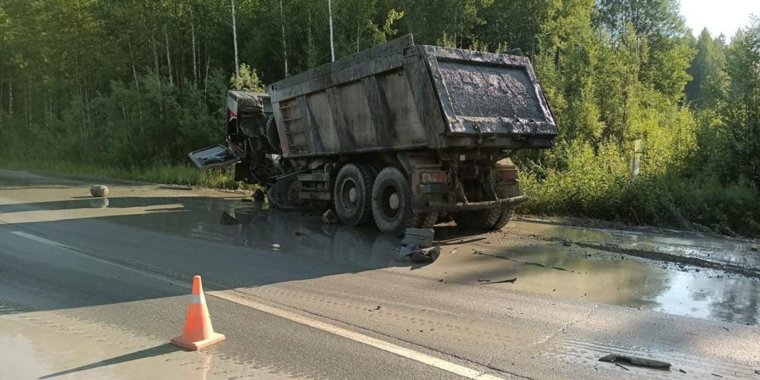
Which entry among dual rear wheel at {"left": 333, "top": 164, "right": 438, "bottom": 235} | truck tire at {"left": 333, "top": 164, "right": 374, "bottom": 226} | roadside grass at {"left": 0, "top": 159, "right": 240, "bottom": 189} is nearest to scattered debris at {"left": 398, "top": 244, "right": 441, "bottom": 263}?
dual rear wheel at {"left": 333, "top": 164, "right": 438, "bottom": 235}

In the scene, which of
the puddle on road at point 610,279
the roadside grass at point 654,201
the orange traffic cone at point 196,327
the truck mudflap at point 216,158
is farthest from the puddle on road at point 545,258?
the orange traffic cone at point 196,327

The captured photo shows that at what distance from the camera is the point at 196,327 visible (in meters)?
4.50

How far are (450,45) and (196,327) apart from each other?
15869 mm

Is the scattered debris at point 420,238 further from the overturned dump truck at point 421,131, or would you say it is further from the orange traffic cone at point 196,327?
the orange traffic cone at point 196,327

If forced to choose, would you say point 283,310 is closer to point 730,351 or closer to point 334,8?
point 730,351

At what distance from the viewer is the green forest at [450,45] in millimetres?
11352

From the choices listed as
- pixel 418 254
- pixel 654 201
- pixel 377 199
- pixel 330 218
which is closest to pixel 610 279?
pixel 418 254

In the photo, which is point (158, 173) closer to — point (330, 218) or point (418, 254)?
point (330, 218)

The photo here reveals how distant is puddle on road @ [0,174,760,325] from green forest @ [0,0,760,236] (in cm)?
205

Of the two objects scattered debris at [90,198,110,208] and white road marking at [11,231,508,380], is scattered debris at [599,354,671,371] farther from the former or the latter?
scattered debris at [90,198,110,208]

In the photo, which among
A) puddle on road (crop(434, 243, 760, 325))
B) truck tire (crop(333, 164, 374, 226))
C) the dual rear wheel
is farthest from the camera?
truck tire (crop(333, 164, 374, 226))

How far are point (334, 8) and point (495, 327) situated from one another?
68.9 ft

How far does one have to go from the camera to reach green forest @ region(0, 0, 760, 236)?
447 inches

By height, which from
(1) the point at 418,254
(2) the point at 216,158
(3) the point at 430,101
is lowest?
(1) the point at 418,254
